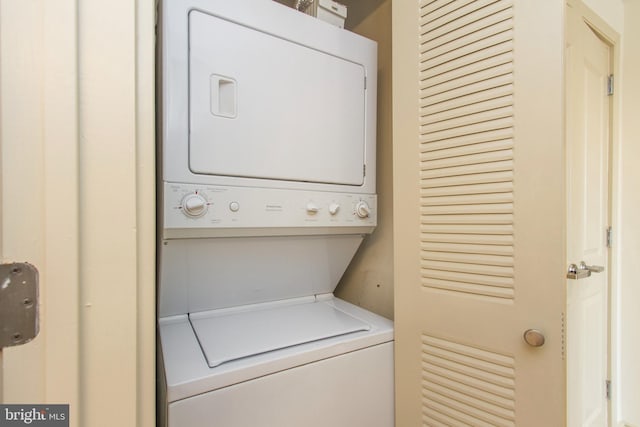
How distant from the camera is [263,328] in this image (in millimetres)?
1415

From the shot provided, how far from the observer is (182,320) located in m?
1.47

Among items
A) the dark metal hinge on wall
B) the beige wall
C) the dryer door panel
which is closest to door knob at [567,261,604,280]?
the beige wall

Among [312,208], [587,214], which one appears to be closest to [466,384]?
[312,208]

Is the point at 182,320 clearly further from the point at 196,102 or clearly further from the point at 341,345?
the point at 196,102

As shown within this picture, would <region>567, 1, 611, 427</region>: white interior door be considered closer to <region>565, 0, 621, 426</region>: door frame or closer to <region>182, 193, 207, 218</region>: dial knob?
<region>565, 0, 621, 426</region>: door frame

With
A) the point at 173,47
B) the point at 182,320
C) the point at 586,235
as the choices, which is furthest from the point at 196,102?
the point at 586,235

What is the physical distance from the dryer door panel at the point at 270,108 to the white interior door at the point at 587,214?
134cm

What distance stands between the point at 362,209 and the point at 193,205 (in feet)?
2.84

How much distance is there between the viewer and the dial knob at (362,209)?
5.43ft

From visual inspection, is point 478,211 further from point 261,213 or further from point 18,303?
point 18,303

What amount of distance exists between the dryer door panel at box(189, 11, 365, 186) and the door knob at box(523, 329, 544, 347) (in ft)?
3.25

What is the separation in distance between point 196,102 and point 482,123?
3.69 ft

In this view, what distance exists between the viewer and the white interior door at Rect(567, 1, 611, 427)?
6.09ft

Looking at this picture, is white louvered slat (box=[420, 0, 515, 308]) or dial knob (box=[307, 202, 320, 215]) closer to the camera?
white louvered slat (box=[420, 0, 515, 308])
